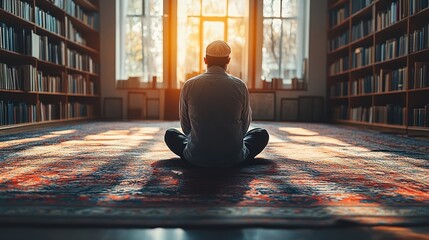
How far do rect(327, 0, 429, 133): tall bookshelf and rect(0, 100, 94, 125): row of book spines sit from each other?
5178 millimetres

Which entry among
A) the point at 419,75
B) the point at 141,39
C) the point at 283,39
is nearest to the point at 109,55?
the point at 141,39

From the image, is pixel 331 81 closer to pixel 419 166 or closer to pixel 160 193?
pixel 419 166

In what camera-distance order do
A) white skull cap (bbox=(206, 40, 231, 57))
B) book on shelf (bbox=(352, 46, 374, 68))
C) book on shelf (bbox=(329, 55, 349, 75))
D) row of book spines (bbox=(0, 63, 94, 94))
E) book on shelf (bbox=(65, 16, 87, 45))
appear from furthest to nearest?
1. book on shelf (bbox=(329, 55, 349, 75))
2. book on shelf (bbox=(65, 16, 87, 45))
3. book on shelf (bbox=(352, 46, 374, 68))
4. row of book spines (bbox=(0, 63, 94, 94))
5. white skull cap (bbox=(206, 40, 231, 57))

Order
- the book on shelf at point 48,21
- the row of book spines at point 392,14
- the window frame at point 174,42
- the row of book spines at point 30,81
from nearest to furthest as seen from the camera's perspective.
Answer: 1. the row of book spines at point 30,81
2. the row of book spines at point 392,14
3. the book on shelf at point 48,21
4. the window frame at point 174,42

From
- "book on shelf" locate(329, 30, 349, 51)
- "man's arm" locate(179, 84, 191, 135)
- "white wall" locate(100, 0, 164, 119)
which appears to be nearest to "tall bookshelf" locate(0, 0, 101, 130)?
"white wall" locate(100, 0, 164, 119)

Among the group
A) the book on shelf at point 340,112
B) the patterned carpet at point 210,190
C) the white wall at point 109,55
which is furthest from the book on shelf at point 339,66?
the patterned carpet at point 210,190

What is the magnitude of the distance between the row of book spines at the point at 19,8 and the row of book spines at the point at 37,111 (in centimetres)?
115

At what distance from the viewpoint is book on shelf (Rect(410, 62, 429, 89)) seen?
4773 millimetres

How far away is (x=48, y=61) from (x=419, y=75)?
5.30 meters

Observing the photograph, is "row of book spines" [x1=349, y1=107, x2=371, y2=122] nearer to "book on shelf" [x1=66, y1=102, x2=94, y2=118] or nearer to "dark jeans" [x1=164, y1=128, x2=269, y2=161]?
"dark jeans" [x1=164, y1=128, x2=269, y2=161]

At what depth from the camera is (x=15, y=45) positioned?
5.04 metres

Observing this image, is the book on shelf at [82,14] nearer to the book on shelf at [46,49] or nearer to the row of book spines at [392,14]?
the book on shelf at [46,49]

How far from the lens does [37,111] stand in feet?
18.7

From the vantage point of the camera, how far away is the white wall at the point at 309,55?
880 cm
